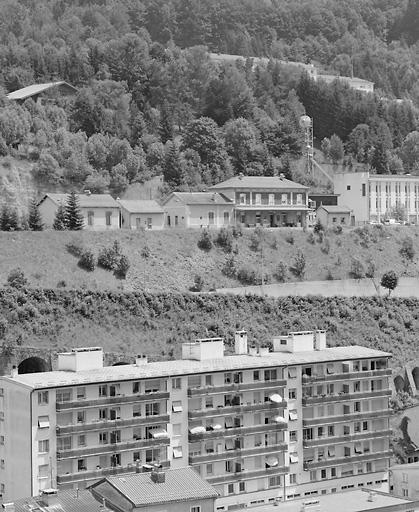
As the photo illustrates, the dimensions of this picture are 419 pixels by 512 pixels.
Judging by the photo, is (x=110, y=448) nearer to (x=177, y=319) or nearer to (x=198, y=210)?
(x=177, y=319)

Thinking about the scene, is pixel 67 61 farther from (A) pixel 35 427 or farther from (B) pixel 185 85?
(A) pixel 35 427

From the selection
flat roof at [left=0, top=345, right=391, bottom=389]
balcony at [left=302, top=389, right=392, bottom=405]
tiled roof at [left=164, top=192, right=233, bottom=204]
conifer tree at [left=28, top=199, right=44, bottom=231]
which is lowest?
balcony at [left=302, top=389, right=392, bottom=405]

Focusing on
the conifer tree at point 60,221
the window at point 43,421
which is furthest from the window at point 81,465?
the conifer tree at point 60,221

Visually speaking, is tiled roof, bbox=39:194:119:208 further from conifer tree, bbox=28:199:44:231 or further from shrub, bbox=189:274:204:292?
shrub, bbox=189:274:204:292

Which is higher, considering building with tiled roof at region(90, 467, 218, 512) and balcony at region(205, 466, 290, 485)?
building with tiled roof at region(90, 467, 218, 512)

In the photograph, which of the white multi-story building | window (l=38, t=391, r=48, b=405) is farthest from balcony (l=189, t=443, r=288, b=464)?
the white multi-story building

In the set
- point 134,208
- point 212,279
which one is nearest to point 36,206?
point 134,208
